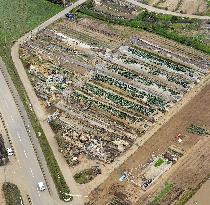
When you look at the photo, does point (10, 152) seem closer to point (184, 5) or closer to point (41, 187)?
point (41, 187)

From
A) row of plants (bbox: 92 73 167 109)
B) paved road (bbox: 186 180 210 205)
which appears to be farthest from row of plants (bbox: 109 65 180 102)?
paved road (bbox: 186 180 210 205)

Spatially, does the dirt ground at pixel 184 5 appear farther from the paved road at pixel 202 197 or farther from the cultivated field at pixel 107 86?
the paved road at pixel 202 197

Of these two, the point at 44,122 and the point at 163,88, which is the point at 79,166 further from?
the point at 163,88

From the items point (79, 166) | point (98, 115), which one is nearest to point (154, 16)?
point (98, 115)

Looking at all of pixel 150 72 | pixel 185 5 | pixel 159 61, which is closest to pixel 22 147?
pixel 150 72

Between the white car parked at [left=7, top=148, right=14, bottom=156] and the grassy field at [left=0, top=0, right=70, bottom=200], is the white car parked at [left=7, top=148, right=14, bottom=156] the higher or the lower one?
the lower one

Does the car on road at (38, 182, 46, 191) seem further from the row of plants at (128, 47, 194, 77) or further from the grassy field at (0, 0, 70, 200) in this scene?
the row of plants at (128, 47, 194, 77)
